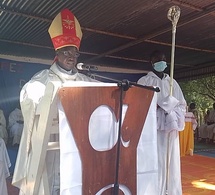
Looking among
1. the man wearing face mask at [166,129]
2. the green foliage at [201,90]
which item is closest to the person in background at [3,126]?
the man wearing face mask at [166,129]

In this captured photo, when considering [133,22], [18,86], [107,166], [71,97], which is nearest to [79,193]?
[107,166]

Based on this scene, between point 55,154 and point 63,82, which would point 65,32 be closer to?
point 63,82

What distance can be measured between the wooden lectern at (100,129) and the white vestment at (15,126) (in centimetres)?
458

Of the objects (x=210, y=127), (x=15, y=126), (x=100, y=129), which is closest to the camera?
(x=100, y=129)

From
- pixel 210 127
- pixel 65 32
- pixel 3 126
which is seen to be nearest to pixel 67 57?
pixel 65 32

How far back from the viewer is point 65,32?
1966 millimetres

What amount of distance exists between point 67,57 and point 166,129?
1438 mm

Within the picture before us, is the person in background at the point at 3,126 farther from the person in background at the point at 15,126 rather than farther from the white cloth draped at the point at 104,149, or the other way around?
the white cloth draped at the point at 104,149

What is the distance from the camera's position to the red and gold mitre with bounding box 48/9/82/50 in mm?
1951

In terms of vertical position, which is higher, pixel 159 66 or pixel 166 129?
pixel 159 66

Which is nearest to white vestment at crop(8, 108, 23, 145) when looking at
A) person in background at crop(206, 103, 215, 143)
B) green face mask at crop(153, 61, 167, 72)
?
green face mask at crop(153, 61, 167, 72)

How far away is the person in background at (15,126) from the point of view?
5.95 metres

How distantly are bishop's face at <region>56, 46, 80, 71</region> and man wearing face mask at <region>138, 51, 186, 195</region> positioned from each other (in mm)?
1190

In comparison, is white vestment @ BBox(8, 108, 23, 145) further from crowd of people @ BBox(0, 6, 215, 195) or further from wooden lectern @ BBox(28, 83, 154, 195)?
wooden lectern @ BBox(28, 83, 154, 195)
